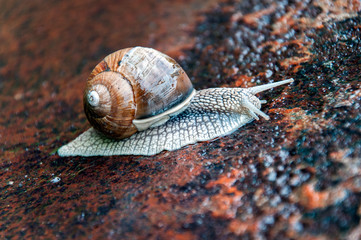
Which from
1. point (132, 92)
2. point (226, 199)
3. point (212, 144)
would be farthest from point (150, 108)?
point (226, 199)

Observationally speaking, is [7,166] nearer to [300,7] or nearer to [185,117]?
[185,117]

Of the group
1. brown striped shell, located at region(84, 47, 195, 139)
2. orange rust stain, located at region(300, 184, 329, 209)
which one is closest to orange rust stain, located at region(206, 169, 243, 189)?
orange rust stain, located at region(300, 184, 329, 209)

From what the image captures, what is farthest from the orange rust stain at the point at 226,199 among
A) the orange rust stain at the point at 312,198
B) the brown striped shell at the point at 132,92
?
the brown striped shell at the point at 132,92

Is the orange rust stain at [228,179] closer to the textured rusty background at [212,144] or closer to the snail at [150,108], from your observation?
the textured rusty background at [212,144]

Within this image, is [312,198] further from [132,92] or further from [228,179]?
[132,92]

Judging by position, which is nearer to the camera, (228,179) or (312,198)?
(312,198)

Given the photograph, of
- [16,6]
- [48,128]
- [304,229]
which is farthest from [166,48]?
[16,6]
